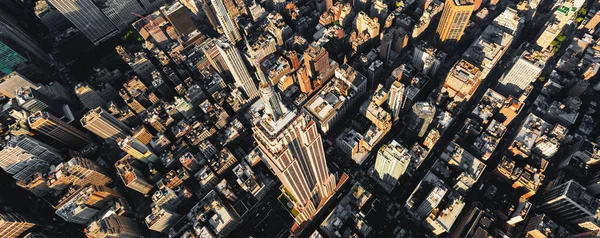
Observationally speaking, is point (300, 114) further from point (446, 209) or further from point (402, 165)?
point (446, 209)

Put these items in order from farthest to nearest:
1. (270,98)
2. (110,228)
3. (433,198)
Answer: (433,198) < (110,228) < (270,98)

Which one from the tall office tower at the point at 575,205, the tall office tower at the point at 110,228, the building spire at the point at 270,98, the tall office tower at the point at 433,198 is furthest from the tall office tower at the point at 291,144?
the tall office tower at the point at 575,205

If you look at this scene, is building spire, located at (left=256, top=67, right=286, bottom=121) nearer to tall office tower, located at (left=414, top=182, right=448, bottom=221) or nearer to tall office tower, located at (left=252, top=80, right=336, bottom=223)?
tall office tower, located at (left=252, top=80, right=336, bottom=223)

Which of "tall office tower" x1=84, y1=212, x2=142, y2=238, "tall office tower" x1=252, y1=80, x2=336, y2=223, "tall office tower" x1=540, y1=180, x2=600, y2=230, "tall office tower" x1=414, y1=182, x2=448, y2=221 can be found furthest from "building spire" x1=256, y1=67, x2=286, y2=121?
"tall office tower" x1=540, y1=180, x2=600, y2=230

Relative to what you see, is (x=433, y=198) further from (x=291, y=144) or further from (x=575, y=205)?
(x=291, y=144)

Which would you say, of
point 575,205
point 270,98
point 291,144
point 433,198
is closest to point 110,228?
point 291,144

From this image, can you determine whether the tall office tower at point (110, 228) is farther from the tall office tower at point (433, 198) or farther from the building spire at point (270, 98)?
the tall office tower at point (433, 198)

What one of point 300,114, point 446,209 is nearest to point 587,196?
point 446,209
